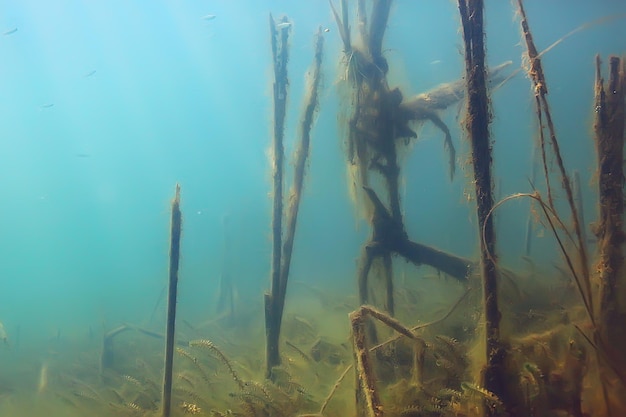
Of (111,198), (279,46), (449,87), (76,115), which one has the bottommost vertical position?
(111,198)

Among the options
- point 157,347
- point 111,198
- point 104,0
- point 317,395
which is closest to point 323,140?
point 104,0

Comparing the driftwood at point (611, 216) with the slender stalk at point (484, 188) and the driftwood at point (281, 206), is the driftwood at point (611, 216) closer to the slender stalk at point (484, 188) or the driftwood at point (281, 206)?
the slender stalk at point (484, 188)

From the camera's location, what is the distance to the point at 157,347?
34.9ft

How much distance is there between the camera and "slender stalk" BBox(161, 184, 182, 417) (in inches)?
157

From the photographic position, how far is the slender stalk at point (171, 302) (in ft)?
13.0

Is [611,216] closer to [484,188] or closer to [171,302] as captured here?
[484,188]

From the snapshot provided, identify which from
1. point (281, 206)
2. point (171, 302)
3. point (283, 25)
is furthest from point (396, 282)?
point (171, 302)

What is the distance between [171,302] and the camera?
13.5 feet

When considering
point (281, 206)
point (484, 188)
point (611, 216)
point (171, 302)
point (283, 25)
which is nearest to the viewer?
point (484, 188)

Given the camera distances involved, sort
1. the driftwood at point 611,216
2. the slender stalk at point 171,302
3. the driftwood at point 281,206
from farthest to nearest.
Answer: the driftwood at point 281,206
the slender stalk at point 171,302
the driftwood at point 611,216

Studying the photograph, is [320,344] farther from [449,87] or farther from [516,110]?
[516,110]

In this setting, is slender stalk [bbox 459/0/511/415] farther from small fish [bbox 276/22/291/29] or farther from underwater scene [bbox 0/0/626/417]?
small fish [bbox 276/22/291/29]

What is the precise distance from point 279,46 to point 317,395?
463 cm

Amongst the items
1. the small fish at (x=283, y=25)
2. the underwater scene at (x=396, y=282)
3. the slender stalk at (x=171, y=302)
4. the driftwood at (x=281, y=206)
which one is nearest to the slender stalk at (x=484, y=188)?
the underwater scene at (x=396, y=282)
